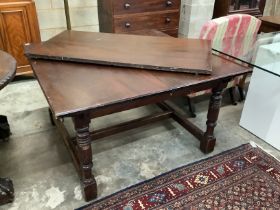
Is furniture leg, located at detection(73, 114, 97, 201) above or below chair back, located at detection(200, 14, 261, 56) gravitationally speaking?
below

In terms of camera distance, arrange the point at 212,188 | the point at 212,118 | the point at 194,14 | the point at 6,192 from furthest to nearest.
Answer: the point at 194,14, the point at 212,118, the point at 212,188, the point at 6,192

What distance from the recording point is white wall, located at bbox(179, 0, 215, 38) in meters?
2.88

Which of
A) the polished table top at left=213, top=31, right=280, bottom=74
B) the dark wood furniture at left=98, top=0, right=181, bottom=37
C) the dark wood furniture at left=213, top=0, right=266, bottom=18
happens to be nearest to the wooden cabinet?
the dark wood furniture at left=98, top=0, right=181, bottom=37

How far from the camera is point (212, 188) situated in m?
1.60

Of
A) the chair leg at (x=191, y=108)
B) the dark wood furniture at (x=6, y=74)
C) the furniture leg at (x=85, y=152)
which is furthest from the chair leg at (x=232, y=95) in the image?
the dark wood furniture at (x=6, y=74)

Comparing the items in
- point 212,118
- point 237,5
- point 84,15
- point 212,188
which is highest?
point 237,5

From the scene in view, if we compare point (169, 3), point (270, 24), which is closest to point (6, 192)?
point (169, 3)

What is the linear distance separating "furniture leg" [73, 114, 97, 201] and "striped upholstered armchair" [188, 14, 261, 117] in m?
1.16

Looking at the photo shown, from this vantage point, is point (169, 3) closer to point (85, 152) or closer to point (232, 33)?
point (232, 33)

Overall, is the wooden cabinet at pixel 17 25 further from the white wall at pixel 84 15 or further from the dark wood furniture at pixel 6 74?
the dark wood furniture at pixel 6 74

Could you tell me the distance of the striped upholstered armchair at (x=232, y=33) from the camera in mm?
1931

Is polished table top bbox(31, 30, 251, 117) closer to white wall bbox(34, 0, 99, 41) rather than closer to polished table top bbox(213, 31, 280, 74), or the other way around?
polished table top bbox(213, 31, 280, 74)

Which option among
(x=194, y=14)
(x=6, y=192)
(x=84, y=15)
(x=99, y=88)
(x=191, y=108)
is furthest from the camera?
(x=84, y=15)

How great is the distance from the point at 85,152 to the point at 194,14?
2.18m
